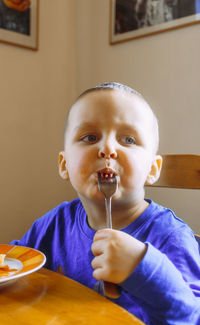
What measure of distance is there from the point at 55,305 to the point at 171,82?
1.54 meters

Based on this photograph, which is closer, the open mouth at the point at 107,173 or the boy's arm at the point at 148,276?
the boy's arm at the point at 148,276

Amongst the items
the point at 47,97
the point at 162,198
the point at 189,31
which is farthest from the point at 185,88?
the point at 47,97

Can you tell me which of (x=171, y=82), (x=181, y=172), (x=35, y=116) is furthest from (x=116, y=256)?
(x=35, y=116)

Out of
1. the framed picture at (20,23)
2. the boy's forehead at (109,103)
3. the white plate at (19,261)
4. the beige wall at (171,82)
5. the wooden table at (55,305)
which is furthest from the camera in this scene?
the framed picture at (20,23)

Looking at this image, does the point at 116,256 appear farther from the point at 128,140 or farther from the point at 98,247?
the point at 128,140

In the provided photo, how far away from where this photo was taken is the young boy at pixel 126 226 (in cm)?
54

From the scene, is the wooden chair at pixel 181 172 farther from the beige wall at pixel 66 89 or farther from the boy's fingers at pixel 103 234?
the beige wall at pixel 66 89

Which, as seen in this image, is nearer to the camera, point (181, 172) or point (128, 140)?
point (128, 140)

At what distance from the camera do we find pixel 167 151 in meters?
1.84

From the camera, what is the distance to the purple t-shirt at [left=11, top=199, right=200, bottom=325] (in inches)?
21.2

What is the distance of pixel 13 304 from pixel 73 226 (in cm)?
34

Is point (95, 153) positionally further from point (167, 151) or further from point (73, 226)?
point (167, 151)

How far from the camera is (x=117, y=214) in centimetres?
73

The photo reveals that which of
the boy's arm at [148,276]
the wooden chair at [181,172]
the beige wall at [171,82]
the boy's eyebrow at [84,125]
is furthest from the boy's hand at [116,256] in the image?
the beige wall at [171,82]
